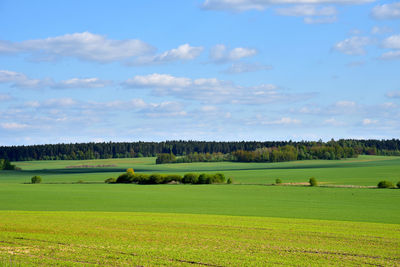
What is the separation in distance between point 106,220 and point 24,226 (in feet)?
20.8

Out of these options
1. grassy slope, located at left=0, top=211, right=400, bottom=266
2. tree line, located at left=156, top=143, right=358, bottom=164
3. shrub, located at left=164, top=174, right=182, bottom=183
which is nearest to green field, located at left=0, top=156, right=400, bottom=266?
grassy slope, located at left=0, top=211, right=400, bottom=266

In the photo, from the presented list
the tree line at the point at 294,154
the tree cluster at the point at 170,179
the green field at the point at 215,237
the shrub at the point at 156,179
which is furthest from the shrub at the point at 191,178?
the tree line at the point at 294,154

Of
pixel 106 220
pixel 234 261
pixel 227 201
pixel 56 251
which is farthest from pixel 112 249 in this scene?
→ pixel 227 201

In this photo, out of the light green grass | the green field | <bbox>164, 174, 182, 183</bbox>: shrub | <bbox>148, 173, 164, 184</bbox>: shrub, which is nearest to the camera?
the green field

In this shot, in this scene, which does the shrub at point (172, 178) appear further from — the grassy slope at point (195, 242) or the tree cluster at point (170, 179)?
the grassy slope at point (195, 242)

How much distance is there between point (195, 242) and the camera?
85.3ft

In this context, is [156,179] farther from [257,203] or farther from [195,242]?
[195,242]

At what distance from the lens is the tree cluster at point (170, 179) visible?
94938 mm

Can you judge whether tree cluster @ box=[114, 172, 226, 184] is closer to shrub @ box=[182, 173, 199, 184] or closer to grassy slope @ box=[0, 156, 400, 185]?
shrub @ box=[182, 173, 199, 184]

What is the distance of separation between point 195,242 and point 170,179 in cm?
7156

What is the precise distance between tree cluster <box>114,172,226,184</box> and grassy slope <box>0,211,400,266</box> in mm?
58174

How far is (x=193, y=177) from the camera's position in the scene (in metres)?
95.4

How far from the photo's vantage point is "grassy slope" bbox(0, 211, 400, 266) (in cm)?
2120

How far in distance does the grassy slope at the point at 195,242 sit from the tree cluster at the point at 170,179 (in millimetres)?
58174
